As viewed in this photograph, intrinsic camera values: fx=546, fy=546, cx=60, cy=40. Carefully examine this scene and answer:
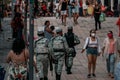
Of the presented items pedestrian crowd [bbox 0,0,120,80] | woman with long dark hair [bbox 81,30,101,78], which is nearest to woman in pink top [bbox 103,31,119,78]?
pedestrian crowd [bbox 0,0,120,80]

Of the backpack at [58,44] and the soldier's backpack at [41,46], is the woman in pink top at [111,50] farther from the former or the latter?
the soldier's backpack at [41,46]

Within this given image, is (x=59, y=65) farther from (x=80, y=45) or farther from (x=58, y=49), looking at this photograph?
(x=80, y=45)

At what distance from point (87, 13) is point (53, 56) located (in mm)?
25894

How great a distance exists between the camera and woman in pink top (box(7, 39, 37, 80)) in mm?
12430

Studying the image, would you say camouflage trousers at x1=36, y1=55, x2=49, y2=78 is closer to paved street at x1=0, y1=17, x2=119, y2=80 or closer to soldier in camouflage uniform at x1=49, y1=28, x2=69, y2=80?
soldier in camouflage uniform at x1=49, y1=28, x2=69, y2=80

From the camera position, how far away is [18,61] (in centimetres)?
1248

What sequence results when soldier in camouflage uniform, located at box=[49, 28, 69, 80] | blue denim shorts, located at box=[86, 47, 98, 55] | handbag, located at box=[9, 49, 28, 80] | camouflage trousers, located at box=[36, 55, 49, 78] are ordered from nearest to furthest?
1. handbag, located at box=[9, 49, 28, 80]
2. camouflage trousers, located at box=[36, 55, 49, 78]
3. soldier in camouflage uniform, located at box=[49, 28, 69, 80]
4. blue denim shorts, located at box=[86, 47, 98, 55]

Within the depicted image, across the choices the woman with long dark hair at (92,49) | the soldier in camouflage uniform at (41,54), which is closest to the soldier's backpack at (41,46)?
the soldier in camouflage uniform at (41,54)

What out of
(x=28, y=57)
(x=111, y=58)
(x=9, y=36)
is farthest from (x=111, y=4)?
(x=28, y=57)

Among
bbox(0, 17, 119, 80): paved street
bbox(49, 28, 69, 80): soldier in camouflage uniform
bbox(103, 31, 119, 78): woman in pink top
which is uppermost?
bbox(49, 28, 69, 80): soldier in camouflage uniform

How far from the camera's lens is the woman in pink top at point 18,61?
40.8 feet

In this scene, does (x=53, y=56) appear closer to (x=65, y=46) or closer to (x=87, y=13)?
(x=65, y=46)

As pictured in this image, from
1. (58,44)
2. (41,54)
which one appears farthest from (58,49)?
(41,54)

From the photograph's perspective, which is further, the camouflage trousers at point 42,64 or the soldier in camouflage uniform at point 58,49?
the soldier in camouflage uniform at point 58,49
